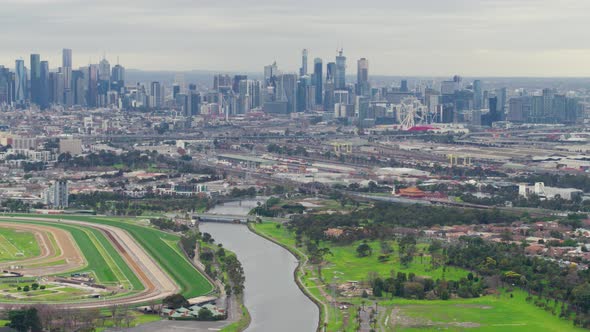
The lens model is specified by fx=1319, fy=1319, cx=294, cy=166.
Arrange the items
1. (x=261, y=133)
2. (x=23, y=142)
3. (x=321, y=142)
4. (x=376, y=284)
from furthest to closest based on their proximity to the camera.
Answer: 1. (x=261, y=133)
2. (x=321, y=142)
3. (x=23, y=142)
4. (x=376, y=284)

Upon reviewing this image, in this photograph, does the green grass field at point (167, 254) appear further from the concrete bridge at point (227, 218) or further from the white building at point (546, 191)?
the white building at point (546, 191)

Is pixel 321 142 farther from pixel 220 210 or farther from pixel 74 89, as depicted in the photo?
pixel 74 89

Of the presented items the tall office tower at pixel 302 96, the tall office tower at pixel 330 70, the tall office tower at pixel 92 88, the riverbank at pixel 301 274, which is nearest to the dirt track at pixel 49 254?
the riverbank at pixel 301 274

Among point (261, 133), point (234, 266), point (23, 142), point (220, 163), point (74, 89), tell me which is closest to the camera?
point (234, 266)

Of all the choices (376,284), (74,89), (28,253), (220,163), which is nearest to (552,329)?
(376,284)

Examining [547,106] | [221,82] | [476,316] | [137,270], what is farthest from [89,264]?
[221,82]

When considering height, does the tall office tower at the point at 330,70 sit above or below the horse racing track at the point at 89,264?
above

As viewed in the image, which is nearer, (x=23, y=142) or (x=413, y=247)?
(x=413, y=247)
